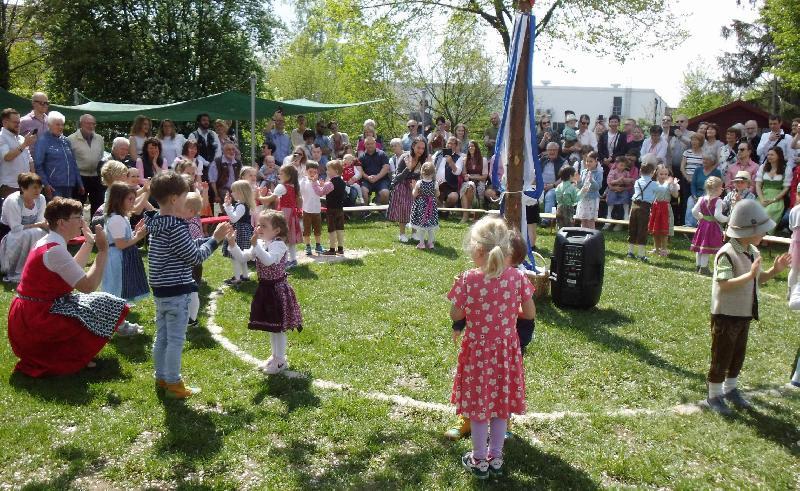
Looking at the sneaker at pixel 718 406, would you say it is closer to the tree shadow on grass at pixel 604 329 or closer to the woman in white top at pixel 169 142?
the tree shadow on grass at pixel 604 329

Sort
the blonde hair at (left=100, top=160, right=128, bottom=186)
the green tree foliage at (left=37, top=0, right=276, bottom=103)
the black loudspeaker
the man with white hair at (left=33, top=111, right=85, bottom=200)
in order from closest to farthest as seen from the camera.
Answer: the blonde hair at (left=100, top=160, right=128, bottom=186) → the black loudspeaker → the man with white hair at (left=33, top=111, right=85, bottom=200) → the green tree foliage at (left=37, top=0, right=276, bottom=103)

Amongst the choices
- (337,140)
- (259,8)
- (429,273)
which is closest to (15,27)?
(259,8)

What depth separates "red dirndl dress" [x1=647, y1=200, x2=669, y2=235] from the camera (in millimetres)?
11555

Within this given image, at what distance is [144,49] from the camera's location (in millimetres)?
26016

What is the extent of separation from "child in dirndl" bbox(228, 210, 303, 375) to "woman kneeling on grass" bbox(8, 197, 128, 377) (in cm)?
127

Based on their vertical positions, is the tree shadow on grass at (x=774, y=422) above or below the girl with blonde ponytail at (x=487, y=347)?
below

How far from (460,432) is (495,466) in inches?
21.6

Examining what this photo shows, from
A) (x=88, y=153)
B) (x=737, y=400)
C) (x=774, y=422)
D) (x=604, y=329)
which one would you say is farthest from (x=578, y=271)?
(x=88, y=153)

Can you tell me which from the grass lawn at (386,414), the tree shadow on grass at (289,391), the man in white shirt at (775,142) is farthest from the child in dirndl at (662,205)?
the tree shadow on grass at (289,391)

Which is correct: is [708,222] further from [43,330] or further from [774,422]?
[43,330]

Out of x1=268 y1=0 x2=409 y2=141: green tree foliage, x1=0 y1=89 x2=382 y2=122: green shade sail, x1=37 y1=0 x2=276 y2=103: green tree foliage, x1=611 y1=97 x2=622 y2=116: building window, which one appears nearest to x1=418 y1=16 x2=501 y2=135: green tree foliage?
x1=268 y1=0 x2=409 y2=141: green tree foliage

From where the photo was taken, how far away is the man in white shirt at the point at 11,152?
10039 millimetres

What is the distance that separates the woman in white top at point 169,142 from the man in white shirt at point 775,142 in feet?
38.9

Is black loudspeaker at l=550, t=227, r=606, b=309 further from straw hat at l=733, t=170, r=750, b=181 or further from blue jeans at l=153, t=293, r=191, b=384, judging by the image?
blue jeans at l=153, t=293, r=191, b=384
